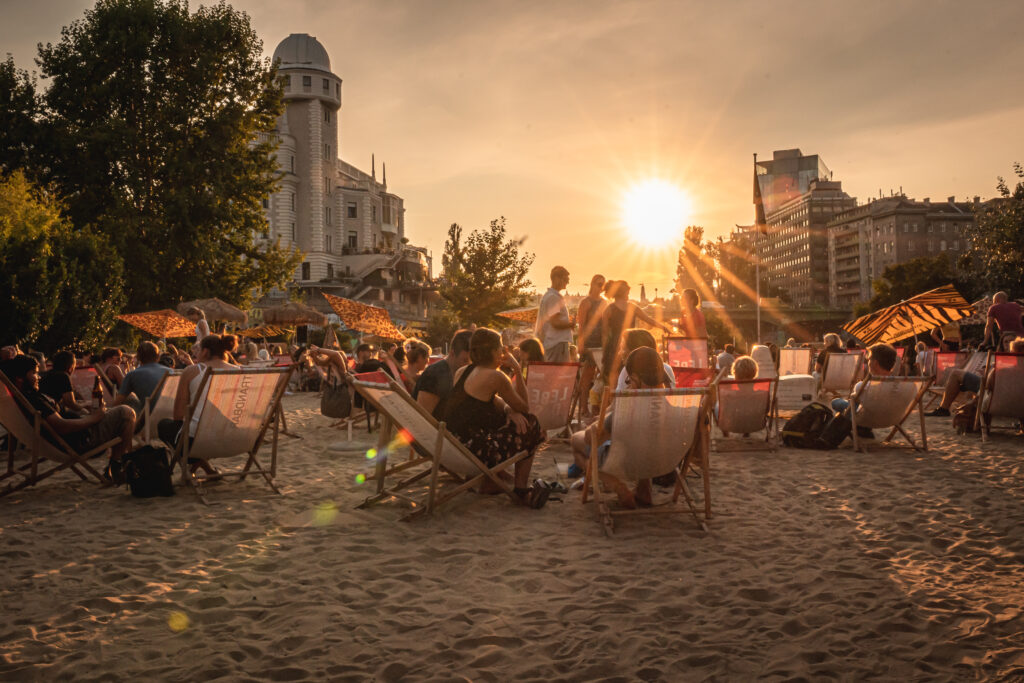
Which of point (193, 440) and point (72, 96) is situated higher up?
point (72, 96)

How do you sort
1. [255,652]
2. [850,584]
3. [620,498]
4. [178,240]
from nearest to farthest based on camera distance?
[255,652]
[850,584]
[620,498]
[178,240]

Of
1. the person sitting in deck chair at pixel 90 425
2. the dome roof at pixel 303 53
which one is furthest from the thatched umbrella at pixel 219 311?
the dome roof at pixel 303 53

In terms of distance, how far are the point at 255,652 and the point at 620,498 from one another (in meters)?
3.13

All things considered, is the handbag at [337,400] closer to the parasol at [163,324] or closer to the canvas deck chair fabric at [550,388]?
the canvas deck chair fabric at [550,388]

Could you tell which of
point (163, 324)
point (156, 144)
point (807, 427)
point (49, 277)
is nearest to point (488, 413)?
point (807, 427)

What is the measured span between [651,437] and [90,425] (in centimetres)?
525

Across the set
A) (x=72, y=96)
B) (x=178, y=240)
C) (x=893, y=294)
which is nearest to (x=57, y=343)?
(x=178, y=240)

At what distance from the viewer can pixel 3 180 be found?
23547 millimetres

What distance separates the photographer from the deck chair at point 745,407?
363 inches

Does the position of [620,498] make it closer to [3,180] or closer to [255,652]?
[255,652]

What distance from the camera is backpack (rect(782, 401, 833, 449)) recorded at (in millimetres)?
9188

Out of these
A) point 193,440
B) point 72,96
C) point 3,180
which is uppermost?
point 72,96

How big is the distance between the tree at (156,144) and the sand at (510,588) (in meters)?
21.3

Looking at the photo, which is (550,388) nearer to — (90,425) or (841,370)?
(90,425)
